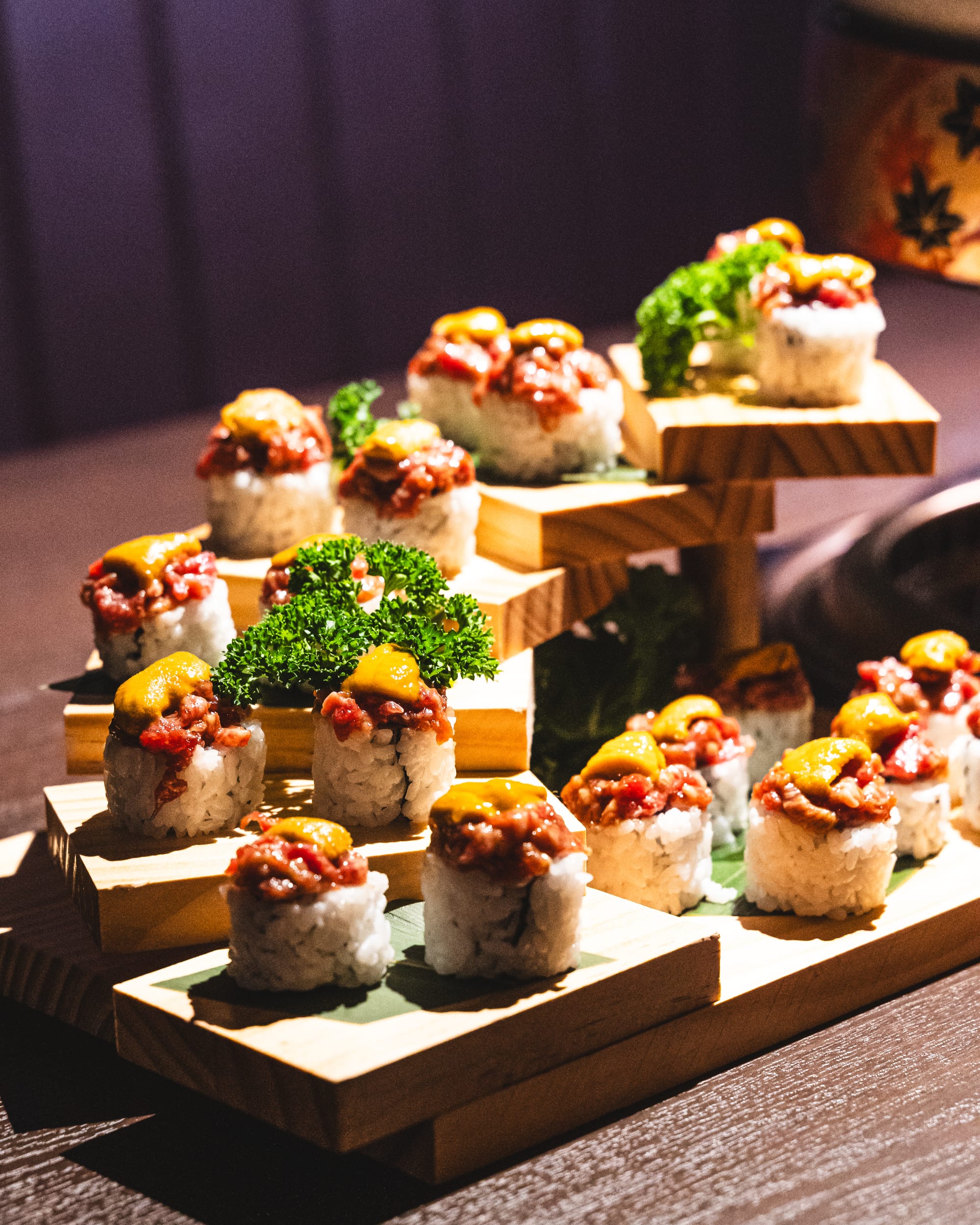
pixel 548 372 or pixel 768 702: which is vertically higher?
pixel 548 372

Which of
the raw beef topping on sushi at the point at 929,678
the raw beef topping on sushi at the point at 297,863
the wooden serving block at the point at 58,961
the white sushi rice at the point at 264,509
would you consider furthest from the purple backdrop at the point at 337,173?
the raw beef topping on sushi at the point at 297,863

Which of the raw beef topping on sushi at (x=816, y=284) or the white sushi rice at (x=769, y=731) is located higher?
the raw beef topping on sushi at (x=816, y=284)

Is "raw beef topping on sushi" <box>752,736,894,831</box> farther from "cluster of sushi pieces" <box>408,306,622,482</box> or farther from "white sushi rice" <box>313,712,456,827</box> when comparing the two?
"cluster of sushi pieces" <box>408,306,622,482</box>

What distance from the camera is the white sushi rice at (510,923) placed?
4.94 feet

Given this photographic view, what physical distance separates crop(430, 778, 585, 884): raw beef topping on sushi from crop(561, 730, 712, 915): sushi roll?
0.92 ft

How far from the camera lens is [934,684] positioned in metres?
2.18

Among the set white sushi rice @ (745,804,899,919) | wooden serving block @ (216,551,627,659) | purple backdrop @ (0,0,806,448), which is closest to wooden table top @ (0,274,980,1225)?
white sushi rice @ (745,804,899,919)

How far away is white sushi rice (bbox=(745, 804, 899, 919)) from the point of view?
1771 millimetres

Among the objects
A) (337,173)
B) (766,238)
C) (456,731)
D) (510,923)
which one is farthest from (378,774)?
(337,173)

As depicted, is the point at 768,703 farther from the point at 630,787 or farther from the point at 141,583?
the point at 141,583

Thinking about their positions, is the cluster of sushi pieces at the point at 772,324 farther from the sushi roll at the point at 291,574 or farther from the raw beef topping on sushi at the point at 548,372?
the sushi roll at the point at 291,574

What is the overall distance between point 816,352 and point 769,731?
54 centimetres

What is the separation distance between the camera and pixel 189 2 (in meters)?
4.30

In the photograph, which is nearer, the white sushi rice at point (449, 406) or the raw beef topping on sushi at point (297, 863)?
the raw beef topping on sushi at point (297, 863)
